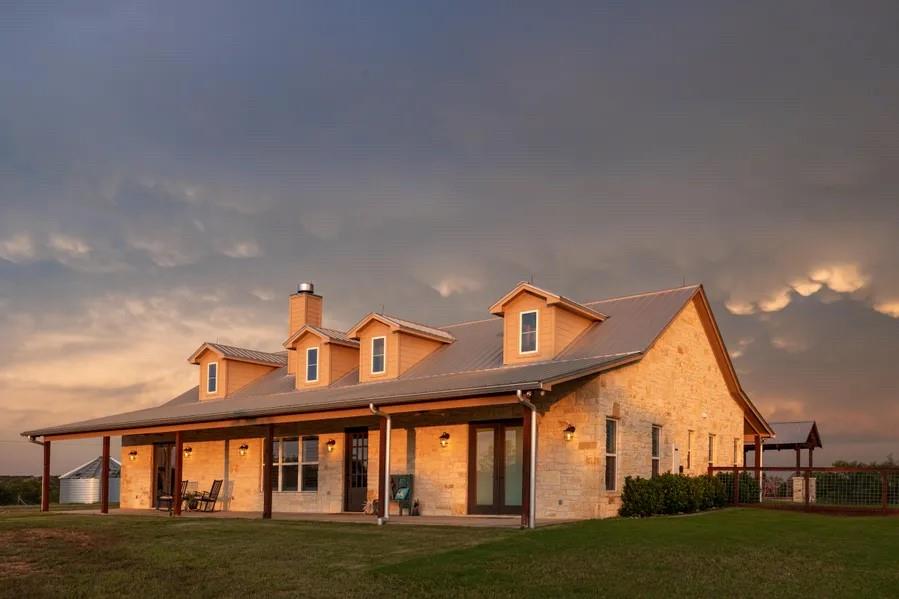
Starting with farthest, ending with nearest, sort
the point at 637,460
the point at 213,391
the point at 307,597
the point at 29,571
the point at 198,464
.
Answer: the point at 213,391
the point at 198,464
the point at 637,460
the point at 29,571
the point at 307,597

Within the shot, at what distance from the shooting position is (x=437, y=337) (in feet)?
82.1

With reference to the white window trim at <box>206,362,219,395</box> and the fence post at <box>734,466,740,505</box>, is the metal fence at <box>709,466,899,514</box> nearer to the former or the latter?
the fence post at <box>734,466,740,505</box>

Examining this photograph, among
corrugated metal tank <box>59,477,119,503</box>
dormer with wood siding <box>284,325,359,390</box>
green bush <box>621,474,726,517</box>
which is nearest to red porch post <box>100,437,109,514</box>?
dormer with wood siding <box>284,325,359,390</box>

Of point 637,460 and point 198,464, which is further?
point 198,464

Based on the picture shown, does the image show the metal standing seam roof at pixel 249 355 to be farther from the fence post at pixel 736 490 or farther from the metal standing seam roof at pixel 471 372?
the fence post at pixel 736 490

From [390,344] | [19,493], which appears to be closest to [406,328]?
[390,344]

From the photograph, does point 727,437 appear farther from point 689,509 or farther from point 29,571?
point 29,571

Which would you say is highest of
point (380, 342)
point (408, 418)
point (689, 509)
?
point (380, 342)

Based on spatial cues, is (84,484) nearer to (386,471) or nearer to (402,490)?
(402,490)

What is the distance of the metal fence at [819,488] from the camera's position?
66.7 ft

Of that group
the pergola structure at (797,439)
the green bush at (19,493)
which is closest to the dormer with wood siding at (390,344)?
the pergola structure at (797,439)

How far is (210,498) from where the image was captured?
2533 cm

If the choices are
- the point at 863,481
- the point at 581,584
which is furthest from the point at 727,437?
the point at 581,584

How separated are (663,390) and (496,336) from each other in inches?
196
